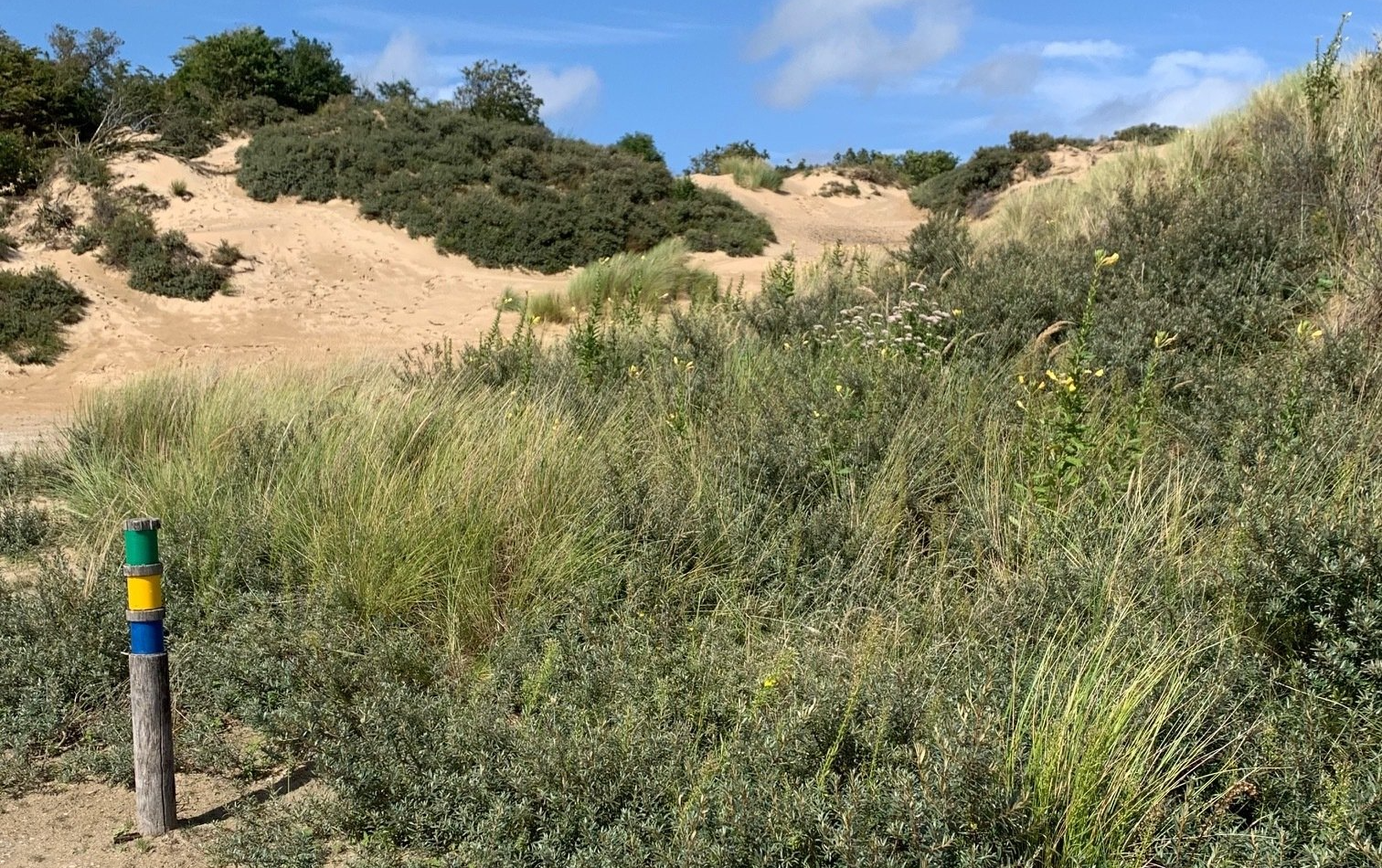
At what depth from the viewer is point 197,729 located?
3.72 m

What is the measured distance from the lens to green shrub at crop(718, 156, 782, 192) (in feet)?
98.3

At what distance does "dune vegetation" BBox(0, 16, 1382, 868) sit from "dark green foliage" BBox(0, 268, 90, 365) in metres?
6.73

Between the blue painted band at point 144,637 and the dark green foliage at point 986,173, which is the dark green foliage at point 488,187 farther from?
the blue painted band at point 144,637

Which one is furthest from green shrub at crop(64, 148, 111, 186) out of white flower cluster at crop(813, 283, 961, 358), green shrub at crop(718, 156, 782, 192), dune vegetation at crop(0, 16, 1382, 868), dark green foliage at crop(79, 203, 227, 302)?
green shrub at crop(718, 156, 782, 192)

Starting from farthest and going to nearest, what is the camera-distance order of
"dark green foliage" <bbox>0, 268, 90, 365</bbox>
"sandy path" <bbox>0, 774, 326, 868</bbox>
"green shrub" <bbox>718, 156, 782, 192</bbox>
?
"green shrub" <bbox>718, 156, 782, 192</bbox> → "dark green foliage" <bbox>0, 268, 90, 365</bbox> → "sandy path" <bbox>0, 774, 326, 868</bbox>

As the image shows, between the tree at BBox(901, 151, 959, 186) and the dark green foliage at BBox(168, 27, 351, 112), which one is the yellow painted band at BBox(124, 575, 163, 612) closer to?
the dark green foliage at BBox(168, 27, 351, 112)

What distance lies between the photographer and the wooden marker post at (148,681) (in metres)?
3.23

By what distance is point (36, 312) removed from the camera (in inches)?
510

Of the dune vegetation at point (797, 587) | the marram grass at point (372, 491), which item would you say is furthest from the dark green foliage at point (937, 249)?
the marram grass at point (372, 491)

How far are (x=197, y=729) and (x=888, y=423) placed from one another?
10.7 ft

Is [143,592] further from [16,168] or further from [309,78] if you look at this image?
[309,78]

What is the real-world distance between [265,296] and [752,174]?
17527mm

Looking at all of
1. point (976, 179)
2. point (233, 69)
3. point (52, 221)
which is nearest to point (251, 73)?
point (233, 69)

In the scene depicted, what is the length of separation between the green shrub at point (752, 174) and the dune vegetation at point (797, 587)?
23244 mm
